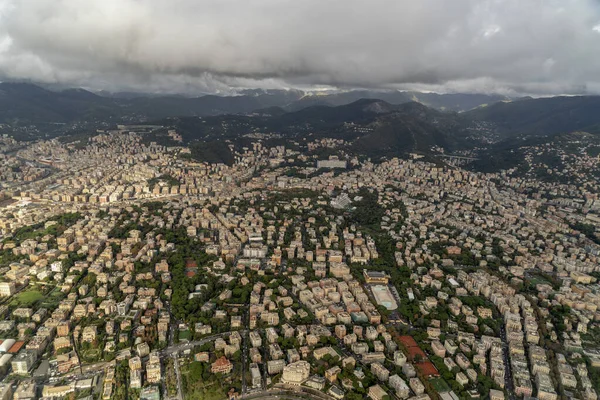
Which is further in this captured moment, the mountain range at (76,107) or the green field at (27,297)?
the mountain range at (76,107)

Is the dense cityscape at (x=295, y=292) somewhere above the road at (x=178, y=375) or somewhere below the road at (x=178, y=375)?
above

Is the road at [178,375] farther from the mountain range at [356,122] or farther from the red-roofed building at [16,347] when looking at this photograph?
the mountain range at [356,122]

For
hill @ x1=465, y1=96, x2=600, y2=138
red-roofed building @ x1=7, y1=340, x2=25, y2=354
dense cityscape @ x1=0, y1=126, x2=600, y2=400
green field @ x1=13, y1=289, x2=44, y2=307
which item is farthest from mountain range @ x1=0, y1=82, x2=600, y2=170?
red-roofed building @ x1=7, y1=340, x2=25, y2=354

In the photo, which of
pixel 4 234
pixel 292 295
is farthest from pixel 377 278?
pixel 4 234

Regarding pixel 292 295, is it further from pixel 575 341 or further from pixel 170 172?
pixel 170 172

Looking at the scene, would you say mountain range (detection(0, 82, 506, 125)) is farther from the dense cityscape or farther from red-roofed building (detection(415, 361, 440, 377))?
red-roofed building (detection(415, 361, 440, 377))

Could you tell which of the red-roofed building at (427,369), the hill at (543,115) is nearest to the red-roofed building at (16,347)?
the red-roofed building at (427,369)

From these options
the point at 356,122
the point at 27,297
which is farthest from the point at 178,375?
the point at 356,122

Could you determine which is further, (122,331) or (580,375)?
(122,331)
